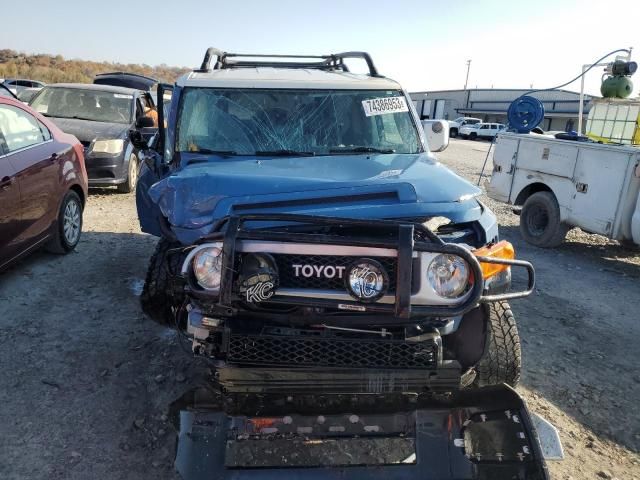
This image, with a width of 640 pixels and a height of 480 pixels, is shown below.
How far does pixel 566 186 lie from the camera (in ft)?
22.2

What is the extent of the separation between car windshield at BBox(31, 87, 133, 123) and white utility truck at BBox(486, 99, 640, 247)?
249 inches

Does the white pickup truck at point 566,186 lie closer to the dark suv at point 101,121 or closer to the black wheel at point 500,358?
the black wheel at point 500,358

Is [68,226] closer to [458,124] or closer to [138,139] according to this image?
[138,139]

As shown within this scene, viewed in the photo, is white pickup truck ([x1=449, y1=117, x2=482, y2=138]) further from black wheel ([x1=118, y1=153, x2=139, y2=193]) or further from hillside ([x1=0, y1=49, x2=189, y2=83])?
black wheel ([x1=118, y1=153, x2=139, y2=193])

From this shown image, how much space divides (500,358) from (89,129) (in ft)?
25.5

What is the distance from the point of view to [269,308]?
2.45 meters

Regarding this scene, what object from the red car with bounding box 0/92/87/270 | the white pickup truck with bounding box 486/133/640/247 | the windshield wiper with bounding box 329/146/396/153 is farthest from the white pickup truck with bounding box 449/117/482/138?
the windshield wiper with bounding box 329/146/396/153

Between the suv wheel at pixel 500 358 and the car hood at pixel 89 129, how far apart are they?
732 centimetres

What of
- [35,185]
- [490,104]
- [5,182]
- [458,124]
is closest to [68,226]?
[35,185]

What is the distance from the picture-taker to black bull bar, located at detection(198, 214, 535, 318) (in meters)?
2.22

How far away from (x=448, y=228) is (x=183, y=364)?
206 cm

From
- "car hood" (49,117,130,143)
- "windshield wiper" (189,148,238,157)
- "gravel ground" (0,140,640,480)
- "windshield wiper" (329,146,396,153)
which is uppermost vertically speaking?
"windshield wiper" (329,146,396,153)

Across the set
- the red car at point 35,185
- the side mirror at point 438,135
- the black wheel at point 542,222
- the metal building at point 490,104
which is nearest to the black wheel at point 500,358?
the side mirror at point 438,135

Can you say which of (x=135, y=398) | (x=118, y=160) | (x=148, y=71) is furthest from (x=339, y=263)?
(x=148, y=71)
